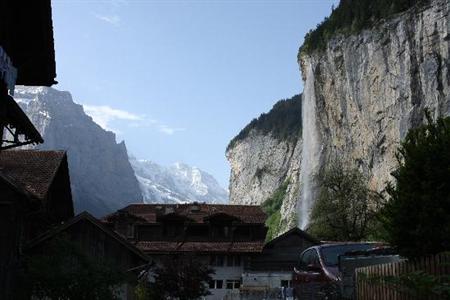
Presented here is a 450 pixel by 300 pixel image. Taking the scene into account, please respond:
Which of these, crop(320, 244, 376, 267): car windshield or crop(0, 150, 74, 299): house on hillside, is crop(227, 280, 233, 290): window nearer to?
crop(0, 150, 74, 299): house on hillside

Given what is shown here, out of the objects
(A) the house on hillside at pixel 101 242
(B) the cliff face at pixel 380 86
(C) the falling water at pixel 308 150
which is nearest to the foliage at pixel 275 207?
(C) the falling water at pixel 308 150

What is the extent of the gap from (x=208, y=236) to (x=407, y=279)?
43163mm

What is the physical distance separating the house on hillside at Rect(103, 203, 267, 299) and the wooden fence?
35268 mm

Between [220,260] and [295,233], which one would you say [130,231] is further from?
[295,233]

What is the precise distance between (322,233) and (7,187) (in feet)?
131

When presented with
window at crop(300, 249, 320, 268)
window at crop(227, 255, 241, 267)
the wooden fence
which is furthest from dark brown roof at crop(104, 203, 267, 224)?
the wooden fence

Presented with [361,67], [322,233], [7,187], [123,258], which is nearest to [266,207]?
[361,67]

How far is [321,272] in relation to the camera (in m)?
14.5

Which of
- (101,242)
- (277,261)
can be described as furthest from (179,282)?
(277,261)

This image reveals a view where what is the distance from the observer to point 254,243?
1885 inches

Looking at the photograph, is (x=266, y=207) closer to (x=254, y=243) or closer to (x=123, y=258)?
(x=254, y=243)

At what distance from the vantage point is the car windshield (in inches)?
572

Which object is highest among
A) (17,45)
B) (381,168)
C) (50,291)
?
(381,168)

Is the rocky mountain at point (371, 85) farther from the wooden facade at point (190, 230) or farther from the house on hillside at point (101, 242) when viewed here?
the house on hillside at point (101, 242)
